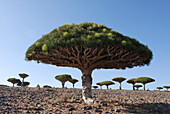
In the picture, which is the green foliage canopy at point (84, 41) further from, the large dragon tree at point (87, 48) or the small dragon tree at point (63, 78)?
the small dragon tree at point (63, 78)

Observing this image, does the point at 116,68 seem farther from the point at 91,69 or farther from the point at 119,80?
the point at 119,80

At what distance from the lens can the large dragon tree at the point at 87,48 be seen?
11.4 metres

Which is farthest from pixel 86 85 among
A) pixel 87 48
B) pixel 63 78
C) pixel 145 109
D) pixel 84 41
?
pixel 63 78

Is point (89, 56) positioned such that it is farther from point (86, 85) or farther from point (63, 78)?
point (63, 78)

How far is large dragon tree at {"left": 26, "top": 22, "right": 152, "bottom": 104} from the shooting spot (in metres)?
11.4

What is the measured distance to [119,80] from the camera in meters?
52.8

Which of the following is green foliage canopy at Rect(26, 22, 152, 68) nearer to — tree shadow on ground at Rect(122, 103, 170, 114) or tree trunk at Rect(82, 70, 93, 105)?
tree trunk at Rect(82, 70, 93, 105)

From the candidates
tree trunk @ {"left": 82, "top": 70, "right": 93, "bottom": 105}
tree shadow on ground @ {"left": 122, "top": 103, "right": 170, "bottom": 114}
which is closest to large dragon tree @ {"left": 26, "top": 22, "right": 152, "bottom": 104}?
tree trunk @ {"left": 82, "top": 70, "right": 93, "bottom": 105}

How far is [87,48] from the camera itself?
1150 cm

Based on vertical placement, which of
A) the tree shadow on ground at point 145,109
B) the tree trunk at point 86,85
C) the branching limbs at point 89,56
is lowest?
the tree shadow on ground at point 145,109

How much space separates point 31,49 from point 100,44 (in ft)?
20.5

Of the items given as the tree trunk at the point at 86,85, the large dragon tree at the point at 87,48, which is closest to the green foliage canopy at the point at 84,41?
the large dragon tree at the point at 87,48

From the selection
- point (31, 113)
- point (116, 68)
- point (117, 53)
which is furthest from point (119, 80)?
point (31, 113)

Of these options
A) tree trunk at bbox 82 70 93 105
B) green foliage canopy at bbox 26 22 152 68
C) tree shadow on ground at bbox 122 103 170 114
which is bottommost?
tree shadow on ground at bbox 122 103 170 114
